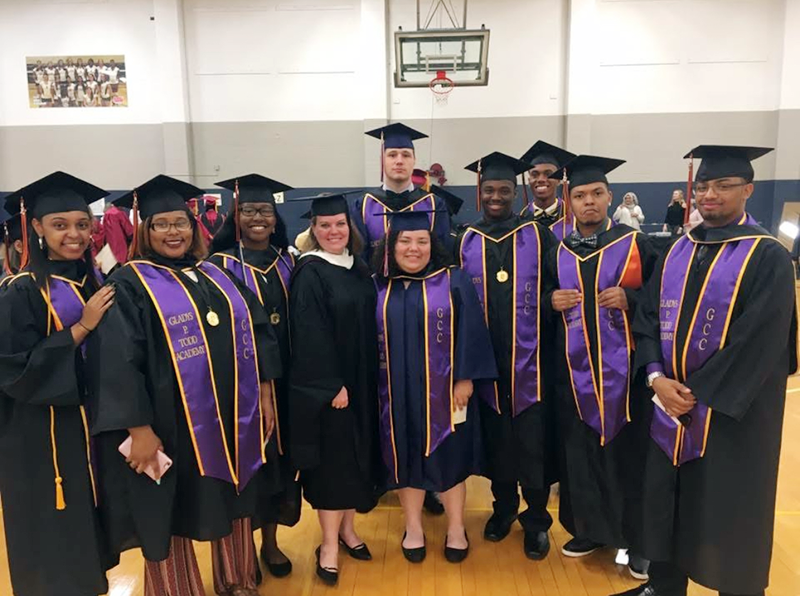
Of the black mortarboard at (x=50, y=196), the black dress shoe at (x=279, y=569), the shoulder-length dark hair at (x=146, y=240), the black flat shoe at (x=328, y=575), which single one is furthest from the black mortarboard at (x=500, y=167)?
the black dress shoe at (x=279, y=569)

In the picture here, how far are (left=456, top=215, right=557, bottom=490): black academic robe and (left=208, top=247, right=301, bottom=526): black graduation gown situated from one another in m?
1.01

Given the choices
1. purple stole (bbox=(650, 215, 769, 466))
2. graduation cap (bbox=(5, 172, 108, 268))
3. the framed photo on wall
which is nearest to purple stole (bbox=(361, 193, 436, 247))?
purple stole (bbox=(650, 215, 769, 466))

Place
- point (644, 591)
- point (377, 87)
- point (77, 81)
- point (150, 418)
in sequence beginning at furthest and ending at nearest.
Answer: point (77, 81) < point (377, 87) < point (644, 591) < point (150, 418)

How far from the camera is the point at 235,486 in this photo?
219cm

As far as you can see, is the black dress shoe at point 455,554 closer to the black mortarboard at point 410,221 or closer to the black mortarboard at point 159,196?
the black mortarboard at point 410,221

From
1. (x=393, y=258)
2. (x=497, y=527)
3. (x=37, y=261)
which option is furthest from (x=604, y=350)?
(x=37, y=261)

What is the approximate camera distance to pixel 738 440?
79.1 inches

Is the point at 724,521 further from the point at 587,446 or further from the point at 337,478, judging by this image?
the point at 337,478

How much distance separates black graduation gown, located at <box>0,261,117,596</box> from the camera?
1900mm

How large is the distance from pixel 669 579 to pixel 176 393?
6.95 ft

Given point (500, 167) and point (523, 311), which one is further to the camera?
point (500, 167)

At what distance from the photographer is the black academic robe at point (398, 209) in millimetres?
3088

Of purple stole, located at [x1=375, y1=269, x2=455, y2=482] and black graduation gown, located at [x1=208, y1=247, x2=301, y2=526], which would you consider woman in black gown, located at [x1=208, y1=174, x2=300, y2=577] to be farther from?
purple stole, located at [x1=375, y1=269, x2=455, y2=482]

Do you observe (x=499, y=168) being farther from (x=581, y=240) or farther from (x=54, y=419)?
(x=54, y=419)
